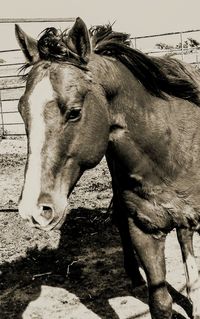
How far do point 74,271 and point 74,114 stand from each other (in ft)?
8.77

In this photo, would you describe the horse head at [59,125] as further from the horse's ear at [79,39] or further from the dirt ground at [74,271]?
the dirt ground at [74,271]

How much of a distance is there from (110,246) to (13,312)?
57.5 inches

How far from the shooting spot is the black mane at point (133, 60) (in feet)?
7.97

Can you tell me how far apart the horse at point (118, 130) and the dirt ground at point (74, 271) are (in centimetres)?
84

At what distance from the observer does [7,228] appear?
5898 mm

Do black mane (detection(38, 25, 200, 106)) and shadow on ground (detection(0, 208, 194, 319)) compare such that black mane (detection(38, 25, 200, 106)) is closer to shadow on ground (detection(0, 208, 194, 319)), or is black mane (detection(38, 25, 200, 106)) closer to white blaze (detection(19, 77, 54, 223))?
white blaze (detection(19, 77, 54, 223))

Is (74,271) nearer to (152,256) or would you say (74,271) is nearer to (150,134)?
(152,256)

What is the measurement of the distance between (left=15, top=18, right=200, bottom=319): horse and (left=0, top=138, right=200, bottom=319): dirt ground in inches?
33.1

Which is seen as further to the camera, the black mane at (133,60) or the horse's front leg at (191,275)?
the horse's front leg at (191,275)

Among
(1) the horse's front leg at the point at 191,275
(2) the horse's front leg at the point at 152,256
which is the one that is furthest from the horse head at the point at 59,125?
(1) the horse's front leg at the point at 191,275

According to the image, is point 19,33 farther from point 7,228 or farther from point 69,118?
point 7,228

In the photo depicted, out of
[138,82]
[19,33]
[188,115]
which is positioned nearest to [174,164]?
[188,115]

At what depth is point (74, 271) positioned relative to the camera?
15.3 feet

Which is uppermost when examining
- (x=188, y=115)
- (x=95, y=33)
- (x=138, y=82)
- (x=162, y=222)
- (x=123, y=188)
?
(x=95, y=33)
